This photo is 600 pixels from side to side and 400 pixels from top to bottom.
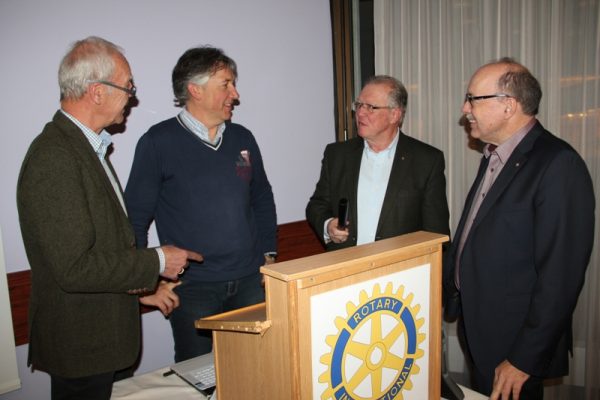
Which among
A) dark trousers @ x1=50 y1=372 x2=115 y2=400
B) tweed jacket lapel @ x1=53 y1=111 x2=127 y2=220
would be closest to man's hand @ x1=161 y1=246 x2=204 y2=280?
tweed jacket lapel @ x1=53 y1=111 x2=127 y2=220

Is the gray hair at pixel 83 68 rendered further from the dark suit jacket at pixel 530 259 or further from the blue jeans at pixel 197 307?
the dark suit jacket at pixel 530 259

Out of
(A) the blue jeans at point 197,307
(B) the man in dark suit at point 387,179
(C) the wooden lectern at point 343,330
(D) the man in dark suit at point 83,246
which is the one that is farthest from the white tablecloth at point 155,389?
(B) the man in dark suit at point 387,179

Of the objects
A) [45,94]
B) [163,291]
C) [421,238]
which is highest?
[45,94]

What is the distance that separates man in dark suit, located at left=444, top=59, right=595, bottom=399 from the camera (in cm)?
160

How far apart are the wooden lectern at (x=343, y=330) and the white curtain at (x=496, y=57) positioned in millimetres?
1941

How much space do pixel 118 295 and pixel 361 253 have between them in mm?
947

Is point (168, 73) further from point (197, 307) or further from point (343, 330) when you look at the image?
point (343, 330)

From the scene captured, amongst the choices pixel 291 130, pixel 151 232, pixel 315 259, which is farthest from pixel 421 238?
pixel 291 130

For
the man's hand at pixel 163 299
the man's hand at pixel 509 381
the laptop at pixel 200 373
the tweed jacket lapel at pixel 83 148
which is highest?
the tweed jacket lapel at pixel 83 148

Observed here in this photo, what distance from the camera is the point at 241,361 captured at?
3.71 ft

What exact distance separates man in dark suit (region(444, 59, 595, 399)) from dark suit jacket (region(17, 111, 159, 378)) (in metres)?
1.25

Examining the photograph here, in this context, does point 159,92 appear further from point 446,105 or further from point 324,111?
point 446,105

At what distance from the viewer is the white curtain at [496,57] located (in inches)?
103

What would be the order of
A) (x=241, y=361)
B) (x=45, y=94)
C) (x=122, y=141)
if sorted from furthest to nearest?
(x=122, y=141), (x=45, y=94), (x=241, y=361)
